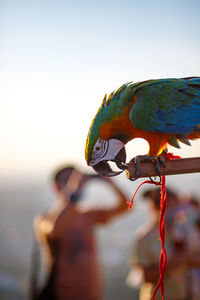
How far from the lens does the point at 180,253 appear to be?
208cm

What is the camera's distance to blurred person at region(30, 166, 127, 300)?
2320 mm

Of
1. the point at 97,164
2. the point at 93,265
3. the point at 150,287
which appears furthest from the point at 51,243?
the point at 97,164

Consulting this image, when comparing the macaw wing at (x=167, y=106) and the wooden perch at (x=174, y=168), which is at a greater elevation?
the macaw wing at (x=167, y=106)

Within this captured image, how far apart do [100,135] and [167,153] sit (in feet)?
0.92

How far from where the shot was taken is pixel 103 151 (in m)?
1.21

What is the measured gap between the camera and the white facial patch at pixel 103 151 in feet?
3.94

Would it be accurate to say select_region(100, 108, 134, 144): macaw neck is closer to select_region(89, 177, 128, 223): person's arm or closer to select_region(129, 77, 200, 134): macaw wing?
select_region(129, 77, 200, 134): macaw wing

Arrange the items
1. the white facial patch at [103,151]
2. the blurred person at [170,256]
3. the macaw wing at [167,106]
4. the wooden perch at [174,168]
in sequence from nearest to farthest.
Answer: the wooden perch at [174,168], the white facial patch at [103,151], the macaw wing at [167,106], the blurred person at [170,256]

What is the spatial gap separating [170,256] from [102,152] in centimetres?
116

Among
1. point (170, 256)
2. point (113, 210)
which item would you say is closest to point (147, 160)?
point (170, 256)

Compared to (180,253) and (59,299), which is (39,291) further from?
(180,253)

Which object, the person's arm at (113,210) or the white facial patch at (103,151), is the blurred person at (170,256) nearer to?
the person's arm at (113,210)

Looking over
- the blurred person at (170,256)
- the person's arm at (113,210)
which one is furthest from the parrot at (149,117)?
the person's arm at (113,210)

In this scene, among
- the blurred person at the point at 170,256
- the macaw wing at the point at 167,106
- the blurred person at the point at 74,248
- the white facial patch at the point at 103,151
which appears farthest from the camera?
the blurred person at the point at 74,248
